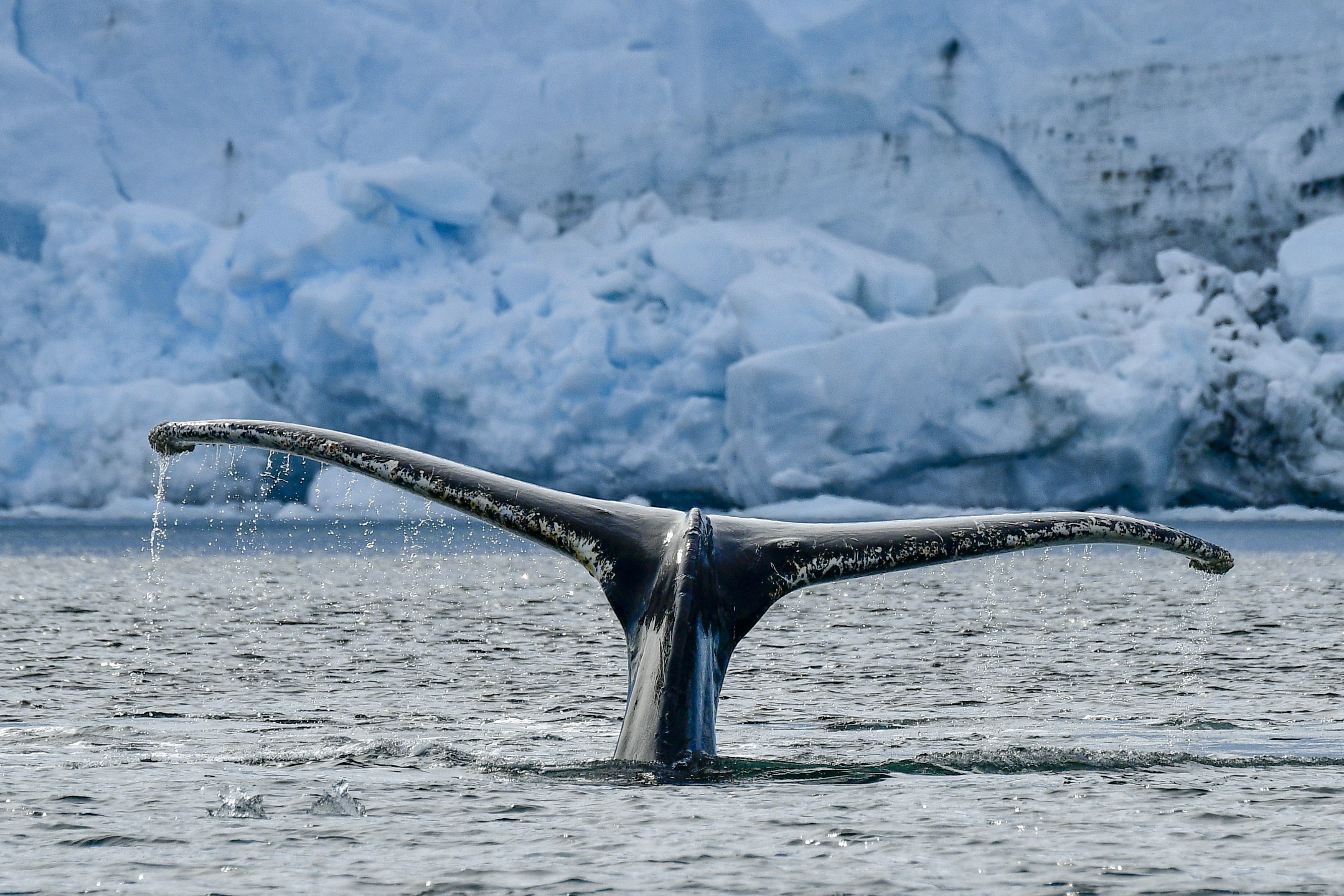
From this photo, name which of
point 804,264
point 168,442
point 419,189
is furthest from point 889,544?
point 804,264

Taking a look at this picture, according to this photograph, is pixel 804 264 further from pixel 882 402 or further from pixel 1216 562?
pixel 1216 562

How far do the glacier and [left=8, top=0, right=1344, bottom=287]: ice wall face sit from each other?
0.09 meters

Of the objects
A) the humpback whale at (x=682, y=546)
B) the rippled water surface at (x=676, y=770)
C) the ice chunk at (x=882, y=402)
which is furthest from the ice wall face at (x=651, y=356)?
the humpback whale at (x=682, y=546)

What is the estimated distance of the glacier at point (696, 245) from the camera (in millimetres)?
34875

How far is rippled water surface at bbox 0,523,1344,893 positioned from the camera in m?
5.32

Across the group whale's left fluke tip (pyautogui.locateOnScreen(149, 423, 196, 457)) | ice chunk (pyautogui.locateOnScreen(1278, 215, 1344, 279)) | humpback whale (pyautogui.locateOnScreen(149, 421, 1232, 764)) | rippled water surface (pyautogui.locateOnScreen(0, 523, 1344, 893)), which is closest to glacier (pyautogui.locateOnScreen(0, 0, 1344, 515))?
ice chunk (pyautogui.locateOnScreen(1278, 215, 1344, 279))

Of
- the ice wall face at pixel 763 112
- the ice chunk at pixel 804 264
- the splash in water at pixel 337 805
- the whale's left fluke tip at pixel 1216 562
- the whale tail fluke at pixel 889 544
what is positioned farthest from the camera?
the ice wall face at pixel 763 112

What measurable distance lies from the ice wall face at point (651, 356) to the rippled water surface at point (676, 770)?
47.2 ft

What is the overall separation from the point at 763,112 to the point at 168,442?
3555cm

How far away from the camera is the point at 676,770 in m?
6.68

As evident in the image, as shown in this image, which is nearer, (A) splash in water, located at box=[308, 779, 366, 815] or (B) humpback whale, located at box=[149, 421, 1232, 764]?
(B) humpback whale, located at box=[149, 421, 1232, 764]

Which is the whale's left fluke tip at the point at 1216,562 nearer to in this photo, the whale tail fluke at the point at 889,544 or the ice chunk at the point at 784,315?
the whale tail fluke at the point at 889,544

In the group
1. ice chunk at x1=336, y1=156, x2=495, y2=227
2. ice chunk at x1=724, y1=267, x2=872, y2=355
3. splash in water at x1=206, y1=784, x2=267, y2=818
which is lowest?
splash in water at x1=206, y1=784, x2=267, y2=818

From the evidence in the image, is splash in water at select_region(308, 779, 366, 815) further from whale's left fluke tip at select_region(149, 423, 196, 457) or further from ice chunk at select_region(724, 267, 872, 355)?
ice chunk at select_region(724, 267, 872, 355)
